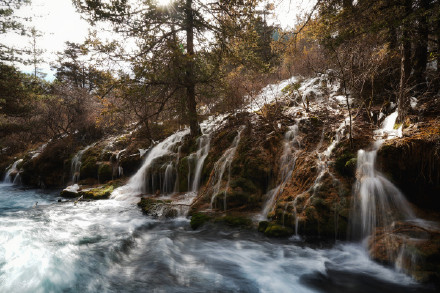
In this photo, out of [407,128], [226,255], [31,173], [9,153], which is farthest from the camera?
[9,153]

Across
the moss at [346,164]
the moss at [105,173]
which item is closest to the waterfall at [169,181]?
the moss at [105,173]

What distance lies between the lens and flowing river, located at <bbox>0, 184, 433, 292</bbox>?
3424mm

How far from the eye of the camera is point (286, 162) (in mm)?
6141

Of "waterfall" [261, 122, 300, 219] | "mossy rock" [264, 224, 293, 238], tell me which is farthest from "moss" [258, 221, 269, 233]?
"waterfall" [261, 122, 300, 219]

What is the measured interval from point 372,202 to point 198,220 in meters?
3.82

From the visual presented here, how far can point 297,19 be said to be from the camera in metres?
6.67

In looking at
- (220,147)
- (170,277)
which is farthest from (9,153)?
(170,277)

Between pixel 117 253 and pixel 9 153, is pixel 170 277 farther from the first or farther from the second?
pixel 9 153

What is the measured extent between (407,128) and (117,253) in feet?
21.8

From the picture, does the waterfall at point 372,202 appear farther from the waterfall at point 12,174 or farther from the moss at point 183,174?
the waterfall at point 12,174

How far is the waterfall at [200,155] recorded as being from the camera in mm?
7949

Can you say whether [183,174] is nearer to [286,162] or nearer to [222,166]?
[222,166]

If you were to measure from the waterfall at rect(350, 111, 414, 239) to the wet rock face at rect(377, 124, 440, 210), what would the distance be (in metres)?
0.19

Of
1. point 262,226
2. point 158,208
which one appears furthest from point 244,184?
point 158,208
